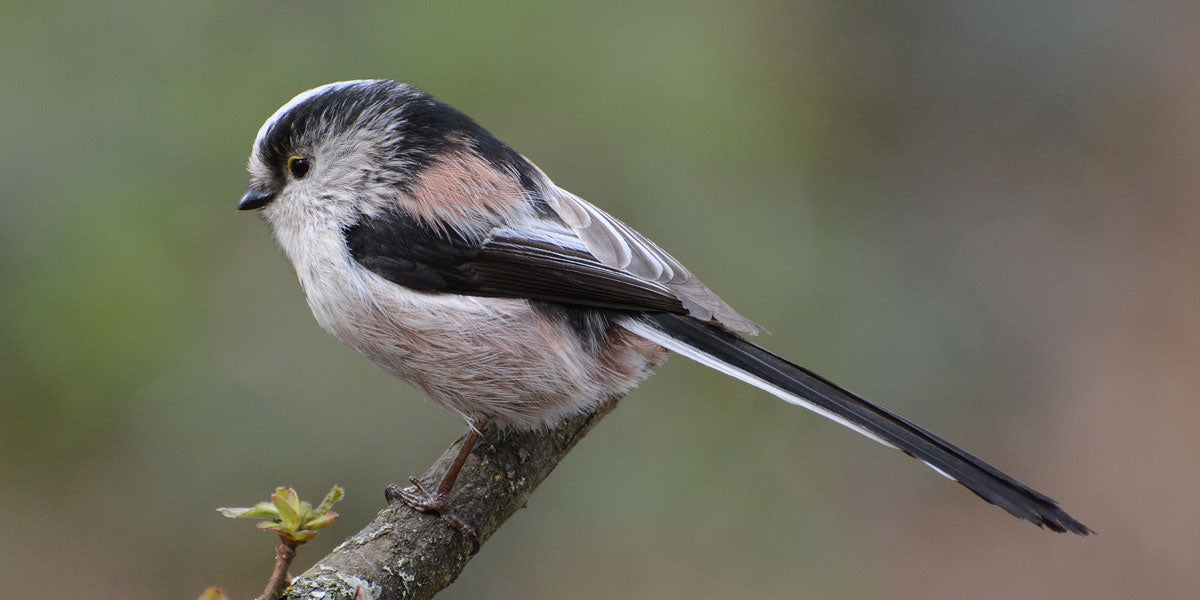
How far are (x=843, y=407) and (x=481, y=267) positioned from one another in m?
1.04

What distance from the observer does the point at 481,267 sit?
282 cm

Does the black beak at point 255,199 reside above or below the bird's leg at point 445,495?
above

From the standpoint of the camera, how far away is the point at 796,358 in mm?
4594

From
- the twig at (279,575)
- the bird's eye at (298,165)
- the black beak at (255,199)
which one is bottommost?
the twig at (279,575)

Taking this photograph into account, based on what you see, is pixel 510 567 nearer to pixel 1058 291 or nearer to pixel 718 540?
pixel 718 540

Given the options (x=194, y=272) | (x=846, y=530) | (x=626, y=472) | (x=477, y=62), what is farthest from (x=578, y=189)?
(x=846, y=530)

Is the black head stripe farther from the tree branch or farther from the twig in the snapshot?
the twig

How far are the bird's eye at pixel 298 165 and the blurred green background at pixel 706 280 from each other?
1086 millimetres

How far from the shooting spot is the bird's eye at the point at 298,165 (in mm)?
3055

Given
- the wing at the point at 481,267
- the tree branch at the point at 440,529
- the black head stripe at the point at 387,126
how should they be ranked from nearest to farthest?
the tree branch at the point at 440,529
the wing at the point at 481,267
the black head stripe at the point at 387,126

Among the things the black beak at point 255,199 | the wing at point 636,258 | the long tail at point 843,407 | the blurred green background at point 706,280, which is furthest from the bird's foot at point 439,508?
the blurred green background at point 706,280

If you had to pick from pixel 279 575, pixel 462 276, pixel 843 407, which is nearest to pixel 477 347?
pixel 462 276

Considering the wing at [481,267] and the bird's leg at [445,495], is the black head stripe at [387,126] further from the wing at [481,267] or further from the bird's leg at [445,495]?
the bird's leg at [445,495]

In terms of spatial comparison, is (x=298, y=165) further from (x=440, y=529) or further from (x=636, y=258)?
(x=440, y=529)
